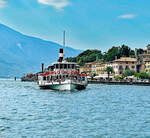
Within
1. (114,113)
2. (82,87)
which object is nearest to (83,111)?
(114,113)

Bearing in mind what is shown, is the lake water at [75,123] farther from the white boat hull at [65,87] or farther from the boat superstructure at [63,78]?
the boat superstructure at [63,78]

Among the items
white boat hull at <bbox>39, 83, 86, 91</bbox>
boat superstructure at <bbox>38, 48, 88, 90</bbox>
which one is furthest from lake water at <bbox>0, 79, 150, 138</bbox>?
boat superstructure at <bbox>38, 48, 88, 90</bbox>

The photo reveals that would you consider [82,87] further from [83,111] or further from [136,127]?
[136,127]

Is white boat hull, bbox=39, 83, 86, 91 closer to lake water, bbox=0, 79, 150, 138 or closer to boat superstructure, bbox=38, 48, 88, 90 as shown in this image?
boat superstructure, bbox=38, 48, 88, 90

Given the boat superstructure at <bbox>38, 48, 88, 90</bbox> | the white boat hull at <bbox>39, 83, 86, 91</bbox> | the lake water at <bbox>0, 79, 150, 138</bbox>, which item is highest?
the boat superstructure at <bbox>38, 48, 88, 90</bbox>

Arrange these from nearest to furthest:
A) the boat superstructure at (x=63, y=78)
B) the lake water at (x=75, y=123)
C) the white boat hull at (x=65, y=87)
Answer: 1. the lake water at (x=75, y=123)
2. the white boat hull at (x=65, y=87)
3. the boat superstructure at (x=63, y=78)

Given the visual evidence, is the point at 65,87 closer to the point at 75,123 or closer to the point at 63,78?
the point at 63,78

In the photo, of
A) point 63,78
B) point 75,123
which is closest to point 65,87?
point 63,78

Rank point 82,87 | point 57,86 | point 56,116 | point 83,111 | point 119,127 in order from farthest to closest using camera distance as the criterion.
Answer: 1. point 82,87
2. point 57,86
3. point 83,111
4. point 56,116
5. point 119,127

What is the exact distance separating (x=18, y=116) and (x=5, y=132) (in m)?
8.57

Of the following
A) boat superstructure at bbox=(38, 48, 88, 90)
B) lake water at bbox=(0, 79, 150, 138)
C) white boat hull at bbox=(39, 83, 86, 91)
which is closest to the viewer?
lake water at bbox=(0, 79, 150, 138)

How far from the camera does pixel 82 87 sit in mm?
85562

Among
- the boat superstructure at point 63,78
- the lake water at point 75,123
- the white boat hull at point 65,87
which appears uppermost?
the boat superstructure at point 63,78

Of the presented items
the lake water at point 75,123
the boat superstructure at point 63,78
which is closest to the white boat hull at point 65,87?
the boat superstructure at point 63,78
